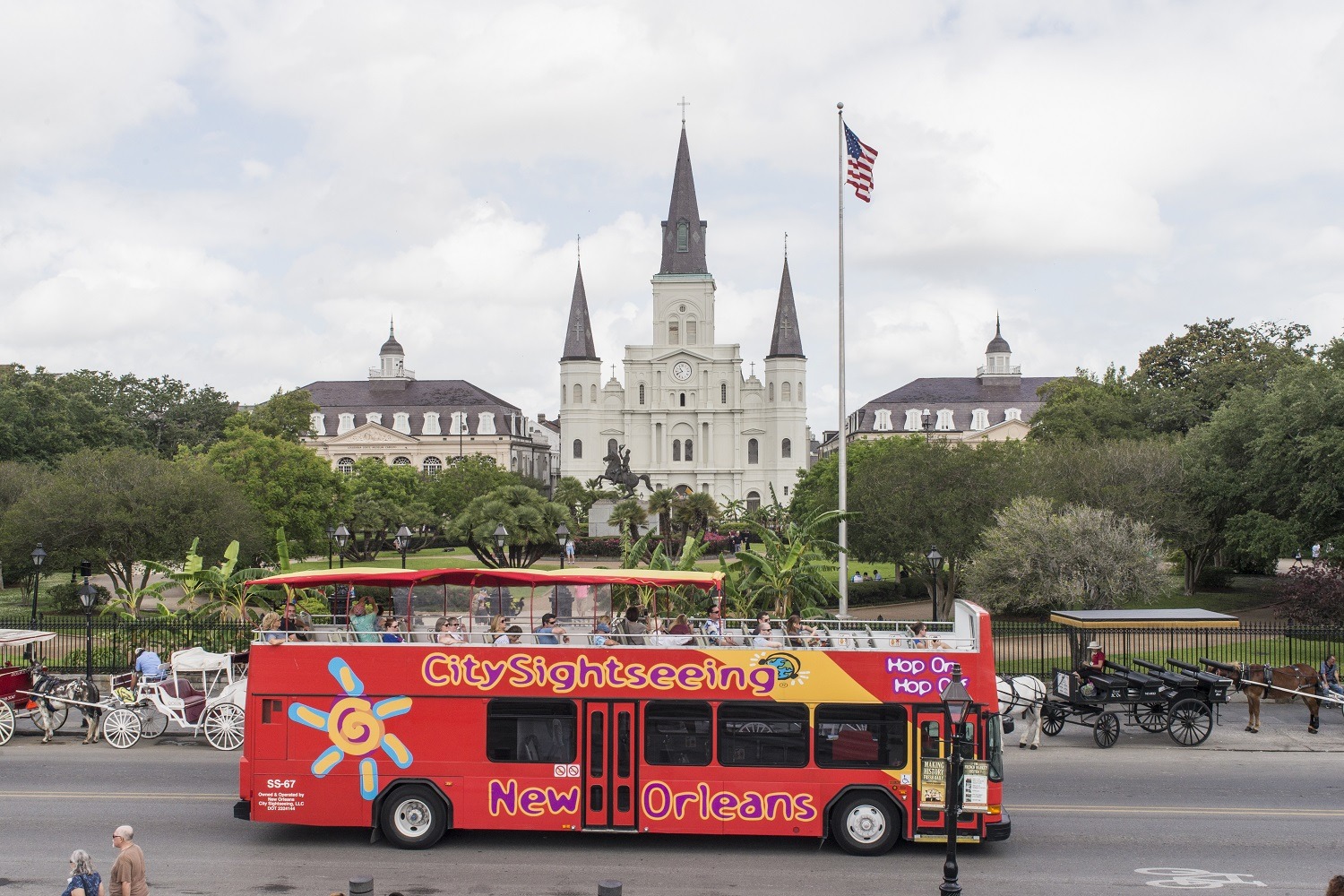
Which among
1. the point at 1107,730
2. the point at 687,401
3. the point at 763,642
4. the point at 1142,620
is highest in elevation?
the point at 687,401

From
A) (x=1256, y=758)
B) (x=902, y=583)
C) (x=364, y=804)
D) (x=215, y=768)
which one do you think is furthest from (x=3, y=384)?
(x=1256, y=758)

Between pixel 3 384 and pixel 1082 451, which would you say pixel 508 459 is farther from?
pixel 1082 451

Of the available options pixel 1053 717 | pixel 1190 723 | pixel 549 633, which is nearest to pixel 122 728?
pixel 549 633

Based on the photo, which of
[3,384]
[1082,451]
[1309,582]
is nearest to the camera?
[1309,582]

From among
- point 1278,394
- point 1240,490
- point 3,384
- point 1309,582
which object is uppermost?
point 3,384

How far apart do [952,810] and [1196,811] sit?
231 inches

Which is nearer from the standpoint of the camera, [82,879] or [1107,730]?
[82,879]

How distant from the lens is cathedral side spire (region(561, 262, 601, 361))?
385 ft

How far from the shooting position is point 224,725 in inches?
770

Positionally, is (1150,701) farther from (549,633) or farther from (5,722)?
(5,722)

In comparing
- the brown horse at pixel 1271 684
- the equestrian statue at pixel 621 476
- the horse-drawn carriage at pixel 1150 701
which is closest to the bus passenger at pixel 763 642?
the horse-drawn carriage at pixel 1150 701

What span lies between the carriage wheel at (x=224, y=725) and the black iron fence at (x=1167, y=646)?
635 inches

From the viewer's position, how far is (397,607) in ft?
50.4

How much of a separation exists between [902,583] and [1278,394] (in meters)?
16.1
